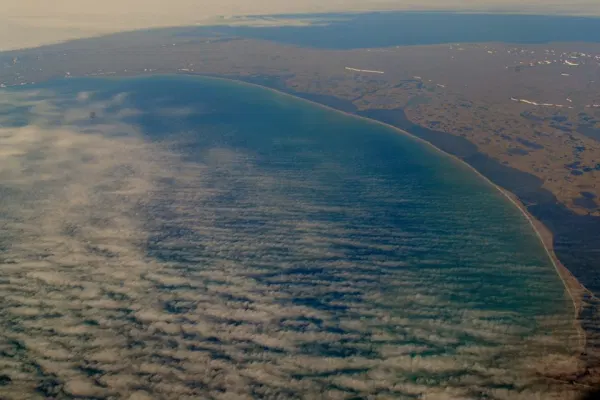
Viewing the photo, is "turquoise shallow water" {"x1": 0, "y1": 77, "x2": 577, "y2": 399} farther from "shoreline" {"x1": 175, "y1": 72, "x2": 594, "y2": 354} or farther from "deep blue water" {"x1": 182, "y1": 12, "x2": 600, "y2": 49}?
"deep blue water" {"x1": 182, "y1": 12, "x2": 600, "y2": 49}

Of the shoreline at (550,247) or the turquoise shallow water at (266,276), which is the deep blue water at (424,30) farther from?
the turquoise shallow water at (266,276)

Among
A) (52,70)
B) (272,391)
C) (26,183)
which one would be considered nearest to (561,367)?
(272,391)

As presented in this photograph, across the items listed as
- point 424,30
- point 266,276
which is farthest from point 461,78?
point 424,30

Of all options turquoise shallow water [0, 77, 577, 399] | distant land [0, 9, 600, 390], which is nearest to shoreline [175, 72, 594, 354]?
distant land [0, 9, 600, 390]

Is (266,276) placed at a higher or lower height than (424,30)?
lower

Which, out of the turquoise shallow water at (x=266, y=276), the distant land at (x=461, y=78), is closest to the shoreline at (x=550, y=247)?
the distant land at (x=461, y=78)

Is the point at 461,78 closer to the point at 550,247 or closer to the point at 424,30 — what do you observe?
the point at 550,247
